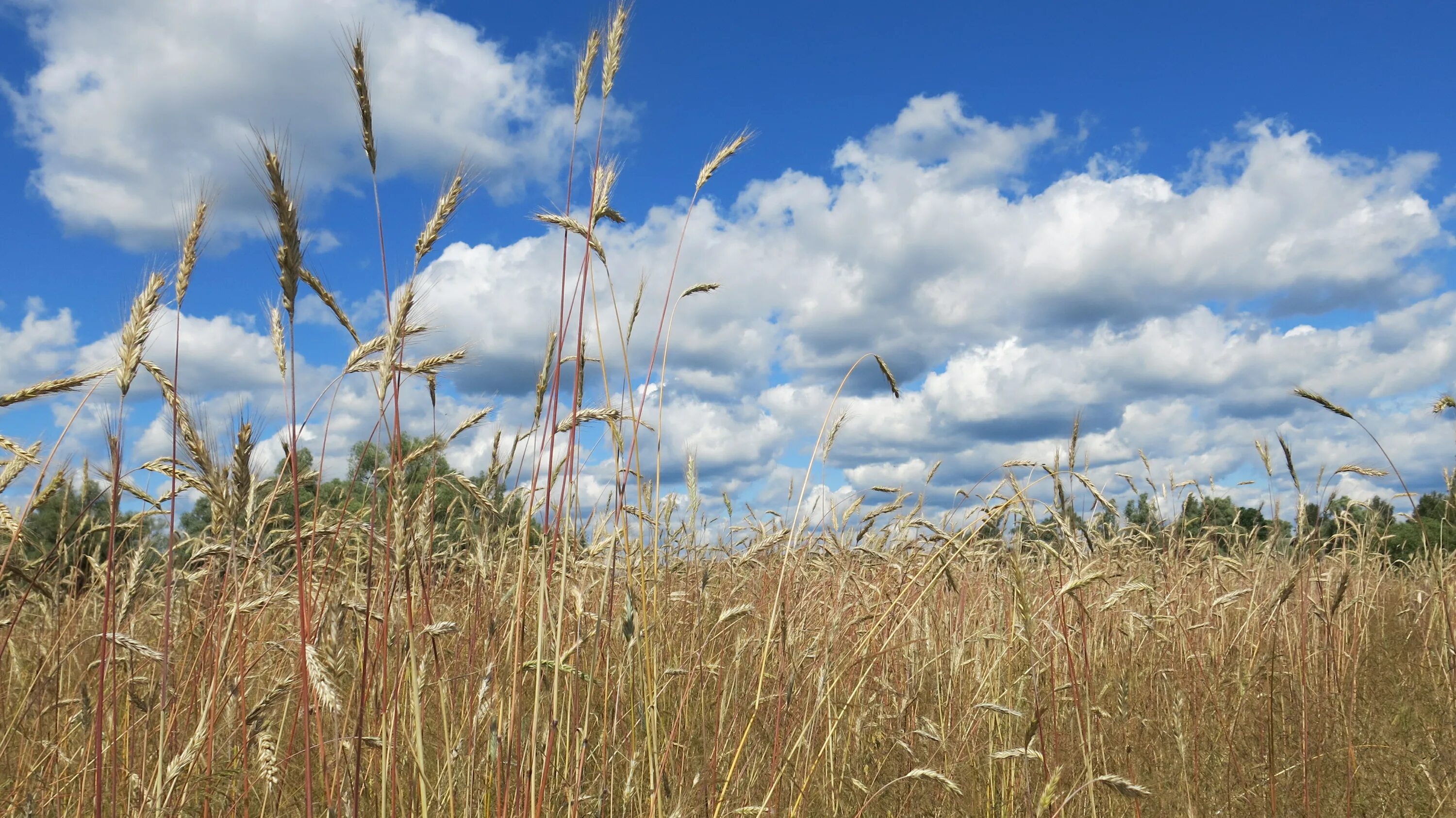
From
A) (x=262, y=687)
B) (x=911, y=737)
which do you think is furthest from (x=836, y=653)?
(x=262, y=687)

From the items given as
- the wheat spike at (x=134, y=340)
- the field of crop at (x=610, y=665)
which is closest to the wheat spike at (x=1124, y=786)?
A: the field of crop at (x=610, y=665)

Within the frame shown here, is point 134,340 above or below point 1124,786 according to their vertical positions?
above

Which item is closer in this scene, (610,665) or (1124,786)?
(1124,786)

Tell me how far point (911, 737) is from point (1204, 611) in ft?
9.05

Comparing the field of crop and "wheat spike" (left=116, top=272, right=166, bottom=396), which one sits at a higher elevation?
"wheat spike" (left=116, top=272, right=166, bottom=396)

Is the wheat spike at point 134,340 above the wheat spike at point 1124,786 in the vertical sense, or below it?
above

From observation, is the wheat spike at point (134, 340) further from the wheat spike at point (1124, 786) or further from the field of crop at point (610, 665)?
the wheat spike at point (1124, 786)

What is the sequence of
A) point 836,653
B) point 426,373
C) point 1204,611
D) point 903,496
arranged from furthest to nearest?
point 1204,611, point 903,496, point 836,653, point 426,373

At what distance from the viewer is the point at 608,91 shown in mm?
2121

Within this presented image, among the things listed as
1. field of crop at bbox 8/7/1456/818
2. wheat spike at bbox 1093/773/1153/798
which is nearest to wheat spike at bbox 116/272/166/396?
field of crop at bbox 8/7/1456/818

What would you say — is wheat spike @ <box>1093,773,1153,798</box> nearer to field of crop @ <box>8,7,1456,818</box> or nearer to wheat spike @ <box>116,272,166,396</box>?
field of crop @ <box>8,7,1456,818</box>

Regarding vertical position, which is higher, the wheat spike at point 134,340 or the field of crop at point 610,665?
the wheat spike at point 134,340

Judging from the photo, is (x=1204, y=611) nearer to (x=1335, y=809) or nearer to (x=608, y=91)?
(x=1335, y=809)

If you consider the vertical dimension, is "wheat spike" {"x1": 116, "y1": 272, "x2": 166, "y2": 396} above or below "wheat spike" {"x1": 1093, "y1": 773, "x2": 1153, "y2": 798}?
above
